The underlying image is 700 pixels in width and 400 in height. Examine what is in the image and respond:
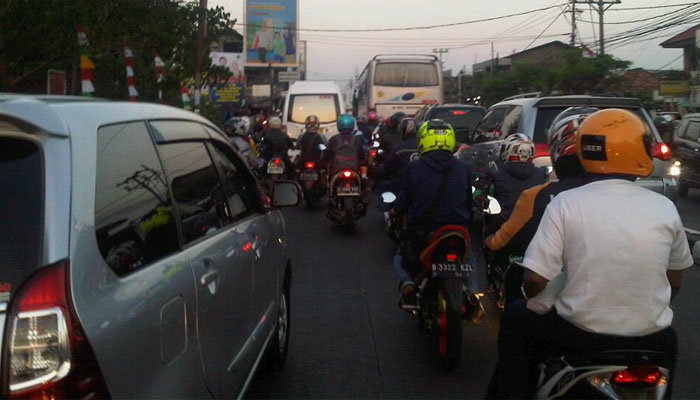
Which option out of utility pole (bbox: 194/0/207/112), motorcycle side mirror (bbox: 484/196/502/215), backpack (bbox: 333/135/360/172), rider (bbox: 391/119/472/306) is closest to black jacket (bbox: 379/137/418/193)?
backpack (bbox: 333/135/360/172)

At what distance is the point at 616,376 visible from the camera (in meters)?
2.79

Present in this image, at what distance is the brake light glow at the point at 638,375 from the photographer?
9.12ft

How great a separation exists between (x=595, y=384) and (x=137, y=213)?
5.55 feet

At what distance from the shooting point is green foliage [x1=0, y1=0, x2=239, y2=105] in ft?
30.6

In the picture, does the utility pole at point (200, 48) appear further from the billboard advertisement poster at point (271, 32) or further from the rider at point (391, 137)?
the billboard advertisement poster at point (271, 32)

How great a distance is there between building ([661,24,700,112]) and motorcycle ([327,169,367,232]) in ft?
86.2

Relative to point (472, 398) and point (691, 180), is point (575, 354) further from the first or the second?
point (691, 180)

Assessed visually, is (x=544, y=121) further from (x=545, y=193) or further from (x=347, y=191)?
(x=545, y=193)

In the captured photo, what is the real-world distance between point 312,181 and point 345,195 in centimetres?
269

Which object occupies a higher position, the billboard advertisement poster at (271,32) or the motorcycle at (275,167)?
the billboard advertisement poster at (271,32)

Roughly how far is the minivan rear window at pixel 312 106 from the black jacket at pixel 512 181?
16.1m

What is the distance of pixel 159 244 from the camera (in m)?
2.79

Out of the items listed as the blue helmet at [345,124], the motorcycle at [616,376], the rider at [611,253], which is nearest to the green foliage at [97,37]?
the blue helmet at [345,124]

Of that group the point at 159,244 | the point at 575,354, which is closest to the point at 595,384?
the point at 575,354
